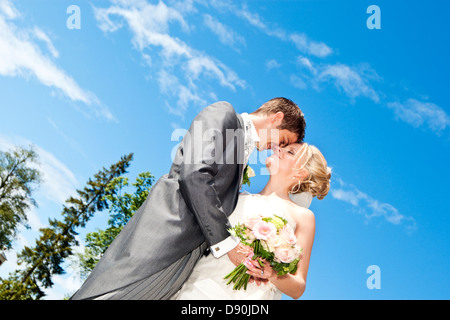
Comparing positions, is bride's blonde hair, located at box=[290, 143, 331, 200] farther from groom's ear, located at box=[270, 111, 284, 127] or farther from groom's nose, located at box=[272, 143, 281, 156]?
groom's ear, located at box=[270, 111, 284, 127]

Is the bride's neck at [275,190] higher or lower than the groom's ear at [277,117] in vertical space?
lower

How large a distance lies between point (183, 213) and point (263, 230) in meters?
0.88

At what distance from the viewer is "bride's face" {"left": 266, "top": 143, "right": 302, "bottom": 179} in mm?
6004

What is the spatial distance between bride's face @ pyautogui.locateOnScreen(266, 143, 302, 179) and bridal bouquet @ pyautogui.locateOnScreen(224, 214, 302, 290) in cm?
168

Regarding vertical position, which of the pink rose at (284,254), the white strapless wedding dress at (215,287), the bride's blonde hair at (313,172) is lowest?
the white strapless wedding dress at (215,287)

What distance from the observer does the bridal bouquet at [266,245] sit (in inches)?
166

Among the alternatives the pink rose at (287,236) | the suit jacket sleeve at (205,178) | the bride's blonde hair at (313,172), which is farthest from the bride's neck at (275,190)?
the suit jacket sleeve at (205,178)

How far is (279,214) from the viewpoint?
17.5ft

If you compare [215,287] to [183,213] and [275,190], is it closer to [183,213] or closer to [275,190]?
[183,213]

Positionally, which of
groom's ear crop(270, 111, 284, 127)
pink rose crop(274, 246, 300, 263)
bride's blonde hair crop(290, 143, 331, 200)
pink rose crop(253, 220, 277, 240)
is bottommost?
pink rose crop(274, 246, 300, 263)

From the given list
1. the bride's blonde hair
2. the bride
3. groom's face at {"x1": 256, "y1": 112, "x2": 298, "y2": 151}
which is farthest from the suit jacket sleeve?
the bride's blonde hair

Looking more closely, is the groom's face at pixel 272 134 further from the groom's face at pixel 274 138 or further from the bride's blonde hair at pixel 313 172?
the bride's blonde hair at pixel 313 172
